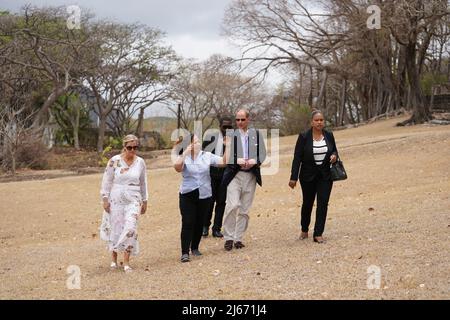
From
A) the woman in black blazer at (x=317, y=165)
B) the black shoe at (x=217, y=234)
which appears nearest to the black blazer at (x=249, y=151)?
the woman in black blazer at (x=317, y=165)

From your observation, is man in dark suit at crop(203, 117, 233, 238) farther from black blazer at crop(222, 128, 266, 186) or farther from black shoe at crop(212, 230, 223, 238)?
black blazer at crop(222, 128, 266, 186)

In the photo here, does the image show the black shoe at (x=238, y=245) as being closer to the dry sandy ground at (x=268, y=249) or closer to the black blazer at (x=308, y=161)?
the dry sandy ground at (x=268, y=249)

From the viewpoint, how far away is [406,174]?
16188 mm

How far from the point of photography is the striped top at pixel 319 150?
27.1 ft

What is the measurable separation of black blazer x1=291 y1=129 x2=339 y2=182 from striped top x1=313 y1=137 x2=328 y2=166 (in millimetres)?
37

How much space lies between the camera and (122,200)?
7684 mm

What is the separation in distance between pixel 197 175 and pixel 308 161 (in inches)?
55.9

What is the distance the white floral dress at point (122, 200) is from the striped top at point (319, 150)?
2183 mm

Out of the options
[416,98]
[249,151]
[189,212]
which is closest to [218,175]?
[249,151]

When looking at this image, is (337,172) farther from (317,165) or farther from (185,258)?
(185,258)

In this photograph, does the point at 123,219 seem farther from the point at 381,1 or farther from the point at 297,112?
the point at 297,112

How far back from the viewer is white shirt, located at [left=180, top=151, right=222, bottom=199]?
793cm
